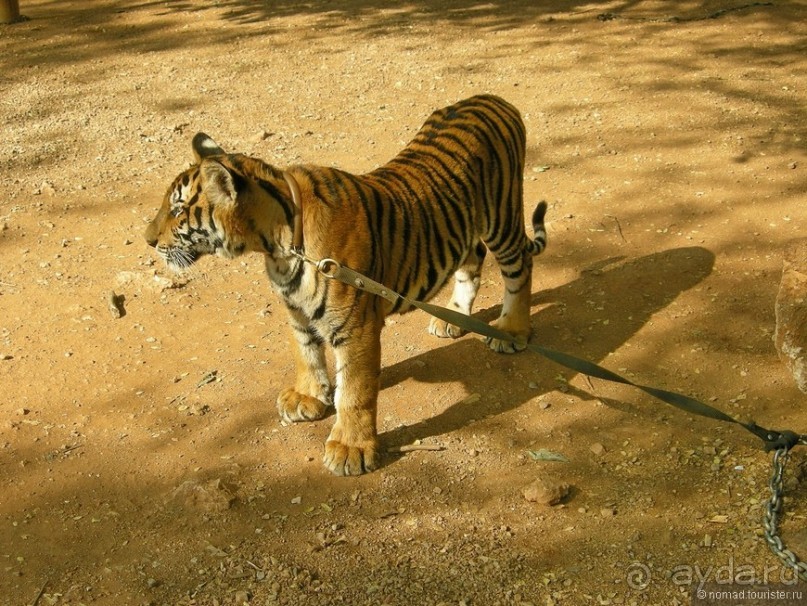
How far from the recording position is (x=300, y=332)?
4.52m

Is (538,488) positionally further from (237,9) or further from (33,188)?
(237,9)

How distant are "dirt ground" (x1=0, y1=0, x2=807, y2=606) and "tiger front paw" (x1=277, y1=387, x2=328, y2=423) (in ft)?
0.23

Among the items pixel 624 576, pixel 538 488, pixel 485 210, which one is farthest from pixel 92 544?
pixel 485 210

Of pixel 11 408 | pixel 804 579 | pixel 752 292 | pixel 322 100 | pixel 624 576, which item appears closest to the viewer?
pixel 804 579

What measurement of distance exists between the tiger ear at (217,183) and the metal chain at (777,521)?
96.1 inches

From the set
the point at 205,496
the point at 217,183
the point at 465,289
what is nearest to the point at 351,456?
the point at 205,496

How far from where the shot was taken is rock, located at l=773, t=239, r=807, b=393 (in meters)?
3.83

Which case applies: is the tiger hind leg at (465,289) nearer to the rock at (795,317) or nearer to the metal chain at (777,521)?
the rock at (795,317)

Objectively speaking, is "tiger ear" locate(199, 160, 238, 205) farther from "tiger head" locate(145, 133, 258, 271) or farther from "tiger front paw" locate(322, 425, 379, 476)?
"tiger front paw" locate(322, 425, 379, 476)

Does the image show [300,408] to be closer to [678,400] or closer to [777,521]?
[678,400]

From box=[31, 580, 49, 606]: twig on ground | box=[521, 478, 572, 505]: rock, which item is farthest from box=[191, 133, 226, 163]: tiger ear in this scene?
box=[521, 478, 572, 505]: rock

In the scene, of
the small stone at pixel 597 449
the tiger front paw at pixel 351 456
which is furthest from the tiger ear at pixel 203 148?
the small stone at pixel 597 449

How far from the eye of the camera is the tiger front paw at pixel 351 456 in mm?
4297

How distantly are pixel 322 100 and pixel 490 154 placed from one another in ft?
13.6
